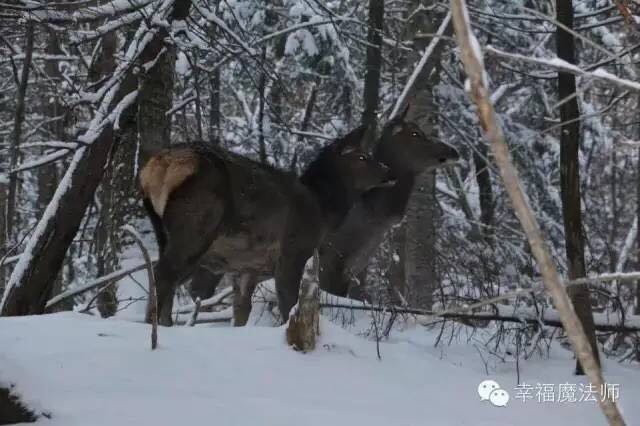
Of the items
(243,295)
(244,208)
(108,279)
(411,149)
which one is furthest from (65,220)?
(411,149)

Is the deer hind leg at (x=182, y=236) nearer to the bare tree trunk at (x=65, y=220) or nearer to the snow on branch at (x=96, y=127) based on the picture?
the bare tree trunk at (x=65, y=220)

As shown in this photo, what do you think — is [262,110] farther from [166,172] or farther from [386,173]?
[166,172]

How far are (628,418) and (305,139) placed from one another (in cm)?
1072

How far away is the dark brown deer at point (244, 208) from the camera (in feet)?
25.9

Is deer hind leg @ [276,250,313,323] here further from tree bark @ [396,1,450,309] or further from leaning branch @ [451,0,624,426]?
leaning branch @ [451,0,624,426]

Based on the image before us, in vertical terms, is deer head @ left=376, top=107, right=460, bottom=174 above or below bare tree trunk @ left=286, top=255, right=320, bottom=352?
above

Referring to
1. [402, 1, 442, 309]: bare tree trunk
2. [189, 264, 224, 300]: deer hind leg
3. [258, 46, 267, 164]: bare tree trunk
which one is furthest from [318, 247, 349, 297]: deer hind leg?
[402, 1, 442, 309]: bare tree trunk

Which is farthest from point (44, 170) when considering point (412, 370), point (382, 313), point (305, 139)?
point (412, 370)

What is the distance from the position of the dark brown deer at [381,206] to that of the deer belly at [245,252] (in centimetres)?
81

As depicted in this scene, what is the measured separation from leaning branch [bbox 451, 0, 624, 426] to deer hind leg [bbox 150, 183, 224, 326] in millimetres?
6267

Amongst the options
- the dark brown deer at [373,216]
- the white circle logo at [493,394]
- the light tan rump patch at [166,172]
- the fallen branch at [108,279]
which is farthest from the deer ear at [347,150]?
the white circle logo at [493,394]

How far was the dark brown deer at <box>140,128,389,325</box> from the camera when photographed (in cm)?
790

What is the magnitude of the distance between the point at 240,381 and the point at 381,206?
6.74 metres

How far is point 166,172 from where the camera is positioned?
25.7 feet
